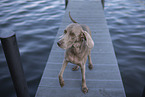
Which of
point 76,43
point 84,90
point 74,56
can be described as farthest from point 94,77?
point 76,43

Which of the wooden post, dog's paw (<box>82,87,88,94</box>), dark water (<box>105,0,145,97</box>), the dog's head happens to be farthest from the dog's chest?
dark water (<box>105,0,145,97</box>)

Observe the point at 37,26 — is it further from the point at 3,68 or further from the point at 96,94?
the point at 96,94

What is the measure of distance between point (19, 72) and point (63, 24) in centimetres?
447

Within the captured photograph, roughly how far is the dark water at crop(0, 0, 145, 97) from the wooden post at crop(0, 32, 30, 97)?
1.78 m

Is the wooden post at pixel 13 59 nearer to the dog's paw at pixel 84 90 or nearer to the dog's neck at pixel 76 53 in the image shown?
the dog's neck at pixel 76 53

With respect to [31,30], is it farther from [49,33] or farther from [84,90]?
[84,90]

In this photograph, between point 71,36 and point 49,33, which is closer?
point 71,36

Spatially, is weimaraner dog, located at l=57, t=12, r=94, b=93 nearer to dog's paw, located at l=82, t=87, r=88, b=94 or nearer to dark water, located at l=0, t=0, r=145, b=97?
dog's paw, located at l=82, t=87, r=88, b=94

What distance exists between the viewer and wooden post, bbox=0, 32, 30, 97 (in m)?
1.99

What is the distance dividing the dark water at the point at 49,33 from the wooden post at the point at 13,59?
1.78m

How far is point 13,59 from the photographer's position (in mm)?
2143

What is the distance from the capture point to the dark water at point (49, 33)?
184 inches

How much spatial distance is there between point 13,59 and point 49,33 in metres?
5.45

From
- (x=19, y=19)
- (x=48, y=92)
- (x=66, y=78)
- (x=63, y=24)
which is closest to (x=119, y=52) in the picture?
(x=63, y=24)
